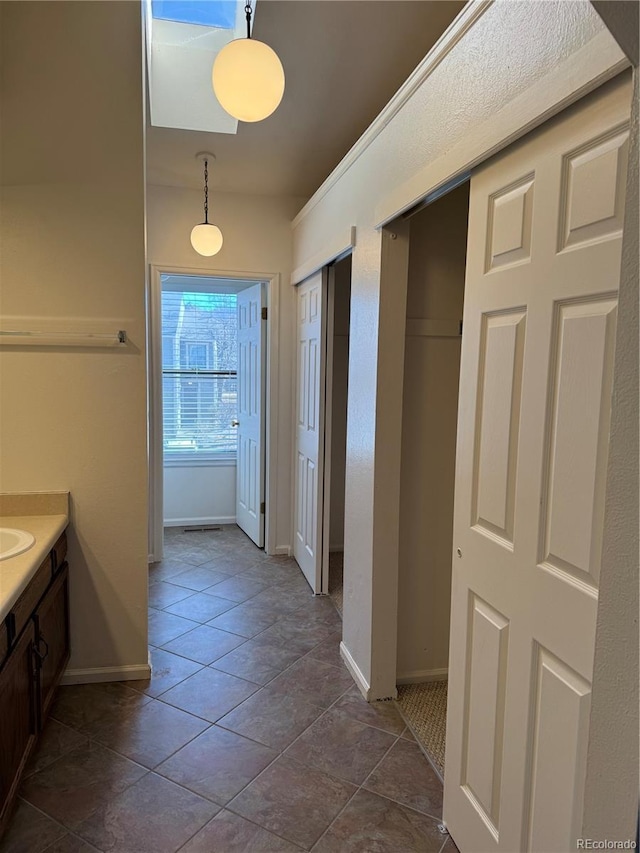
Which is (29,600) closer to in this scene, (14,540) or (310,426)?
(14,540)

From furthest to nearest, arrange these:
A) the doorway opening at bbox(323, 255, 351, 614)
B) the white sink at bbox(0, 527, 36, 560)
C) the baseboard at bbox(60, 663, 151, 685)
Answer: the doorway opening at bbox(323, 255, 351, 614) < the baseboard at bbox(60, 663, 151, 685) < the white sink at bbox(0, 527, 36, 560)

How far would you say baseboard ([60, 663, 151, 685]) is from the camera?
2461 millimetres

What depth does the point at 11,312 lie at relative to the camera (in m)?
2.29

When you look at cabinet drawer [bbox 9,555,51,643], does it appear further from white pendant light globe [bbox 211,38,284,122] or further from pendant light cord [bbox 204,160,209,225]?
pendant light cord [bbox 204,160,209,225]

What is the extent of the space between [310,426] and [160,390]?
118 cm

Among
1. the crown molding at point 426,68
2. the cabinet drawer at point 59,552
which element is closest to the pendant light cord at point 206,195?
the crown molding at point 426,68

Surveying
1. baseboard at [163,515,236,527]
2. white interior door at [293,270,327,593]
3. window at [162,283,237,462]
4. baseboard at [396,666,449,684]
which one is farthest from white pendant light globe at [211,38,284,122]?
baseboard at [163,515,236,527]

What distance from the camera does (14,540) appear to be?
199cm

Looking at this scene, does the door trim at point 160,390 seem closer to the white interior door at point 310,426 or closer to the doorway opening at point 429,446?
the white interior door at point 310,426

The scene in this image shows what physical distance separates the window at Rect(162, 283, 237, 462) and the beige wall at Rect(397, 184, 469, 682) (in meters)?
2.91

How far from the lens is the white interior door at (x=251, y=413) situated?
4.18 meters

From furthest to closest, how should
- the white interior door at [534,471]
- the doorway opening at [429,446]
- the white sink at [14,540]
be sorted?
the doorway opening at [429,446], the white sink at [14,540], the white interior door at [534,471]

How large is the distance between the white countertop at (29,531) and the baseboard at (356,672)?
1464 millimetres

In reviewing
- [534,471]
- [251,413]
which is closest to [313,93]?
[251,413]
